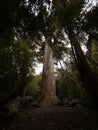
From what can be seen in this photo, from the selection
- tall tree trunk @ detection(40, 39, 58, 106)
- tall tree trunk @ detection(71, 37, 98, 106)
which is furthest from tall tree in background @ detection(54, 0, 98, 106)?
tall tree trunk @ detection(40, 39, 58, 106)

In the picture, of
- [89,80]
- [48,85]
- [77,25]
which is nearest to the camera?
[89,80]

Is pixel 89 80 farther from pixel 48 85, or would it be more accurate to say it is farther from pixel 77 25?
pixel 48 85

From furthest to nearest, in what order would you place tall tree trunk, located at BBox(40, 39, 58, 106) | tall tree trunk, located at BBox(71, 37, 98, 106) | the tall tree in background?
tall tree trunk, located at BBox(40, 39, 58, 106) < tall tree trunk, located at BBox(71, 37, 98, 106) < the tall tree in background

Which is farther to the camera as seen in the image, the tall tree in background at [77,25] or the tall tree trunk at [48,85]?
the tall tree trunk at [48,85]

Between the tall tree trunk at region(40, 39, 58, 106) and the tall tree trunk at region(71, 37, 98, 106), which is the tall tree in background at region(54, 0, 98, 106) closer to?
the tall tree trunk at region(71, 37, 98, 106)

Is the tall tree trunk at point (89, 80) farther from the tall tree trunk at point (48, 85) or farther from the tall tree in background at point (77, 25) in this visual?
the tall tree trunk at point (48, 85)

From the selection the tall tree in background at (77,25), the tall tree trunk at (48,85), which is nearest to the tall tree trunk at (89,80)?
the tall tree in background at (77,25)

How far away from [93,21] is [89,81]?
2.72 m

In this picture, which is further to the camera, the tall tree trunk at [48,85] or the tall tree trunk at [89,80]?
the tall tree trunk at [48,85]

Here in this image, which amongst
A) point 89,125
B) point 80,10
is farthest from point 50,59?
point 89,125

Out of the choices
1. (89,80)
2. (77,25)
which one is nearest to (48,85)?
(89,80)

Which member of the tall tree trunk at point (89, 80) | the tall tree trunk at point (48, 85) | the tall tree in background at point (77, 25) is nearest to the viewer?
the tall tree in background at point (77, 25)

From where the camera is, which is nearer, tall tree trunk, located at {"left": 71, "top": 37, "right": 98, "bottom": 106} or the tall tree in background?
the tall tree in background

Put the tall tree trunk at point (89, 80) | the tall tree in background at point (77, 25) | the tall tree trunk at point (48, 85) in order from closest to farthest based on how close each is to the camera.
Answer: the tall tree in background at point (77, 25), the tall tree trunk at point (89, 80), the tall tree trunk at point (48, 85)
